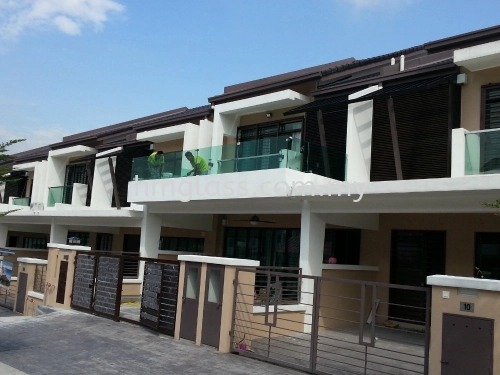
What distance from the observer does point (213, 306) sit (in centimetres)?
988

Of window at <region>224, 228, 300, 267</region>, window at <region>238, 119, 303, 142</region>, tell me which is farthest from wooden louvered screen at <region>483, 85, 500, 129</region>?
→ window at <region>224, 228, 300, 267</region>

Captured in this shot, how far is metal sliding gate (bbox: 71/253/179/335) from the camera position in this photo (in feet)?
35.7

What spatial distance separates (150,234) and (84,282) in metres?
4.28

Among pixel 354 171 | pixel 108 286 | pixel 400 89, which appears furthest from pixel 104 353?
pixel 400 89

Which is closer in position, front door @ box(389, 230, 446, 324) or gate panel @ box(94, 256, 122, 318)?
gate panel @ box(94, 256, 122, 318)

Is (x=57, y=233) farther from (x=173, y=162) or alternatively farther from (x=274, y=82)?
(x=274, y=82)

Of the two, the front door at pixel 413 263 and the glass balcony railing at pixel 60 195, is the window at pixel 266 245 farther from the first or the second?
the glass balcony railing at pixel 60 195

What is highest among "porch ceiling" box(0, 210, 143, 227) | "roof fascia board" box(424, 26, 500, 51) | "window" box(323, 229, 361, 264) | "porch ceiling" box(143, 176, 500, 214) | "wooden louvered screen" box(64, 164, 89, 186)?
"roof fascia board" box(424, 26, 500, 51)

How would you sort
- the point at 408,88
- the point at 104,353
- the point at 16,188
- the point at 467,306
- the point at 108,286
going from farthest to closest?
the point at 16,188
the point at 108,286
the point at 408,88
the point at 104,353
the point at 467,306

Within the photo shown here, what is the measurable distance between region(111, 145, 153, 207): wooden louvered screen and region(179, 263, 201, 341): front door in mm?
11054

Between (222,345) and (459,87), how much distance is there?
8.20m

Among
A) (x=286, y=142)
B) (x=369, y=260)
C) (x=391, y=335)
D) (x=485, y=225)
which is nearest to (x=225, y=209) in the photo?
(x=286, y=142)

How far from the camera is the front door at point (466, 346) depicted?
20.7ft

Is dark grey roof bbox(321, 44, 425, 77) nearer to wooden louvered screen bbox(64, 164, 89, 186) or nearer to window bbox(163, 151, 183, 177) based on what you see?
window bbox(163, 151, 183, 177)
